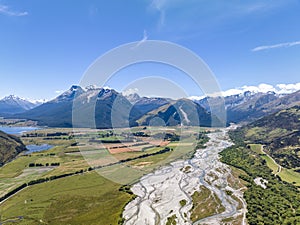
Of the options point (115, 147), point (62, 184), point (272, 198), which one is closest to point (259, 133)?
point (115, 147)

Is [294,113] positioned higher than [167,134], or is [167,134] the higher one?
[294,113]

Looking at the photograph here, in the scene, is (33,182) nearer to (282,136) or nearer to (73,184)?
(73,184)

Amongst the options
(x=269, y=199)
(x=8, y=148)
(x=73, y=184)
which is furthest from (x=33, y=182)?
(x=269, y=199)

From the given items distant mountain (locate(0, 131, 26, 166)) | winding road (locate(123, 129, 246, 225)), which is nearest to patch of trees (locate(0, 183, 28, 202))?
winding road (locate(123, 129, 246, 225))

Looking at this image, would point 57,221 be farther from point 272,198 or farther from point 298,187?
point 298,187

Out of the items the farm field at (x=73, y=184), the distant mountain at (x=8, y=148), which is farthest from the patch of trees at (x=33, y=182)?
the distant mountain at (x=8, y=148)

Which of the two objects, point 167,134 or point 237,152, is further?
point 167,134

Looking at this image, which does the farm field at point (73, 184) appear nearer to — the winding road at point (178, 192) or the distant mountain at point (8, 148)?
the winding road at point (178, 192)

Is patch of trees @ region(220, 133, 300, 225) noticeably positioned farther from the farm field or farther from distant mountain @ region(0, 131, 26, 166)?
distant mountain @ region(0, 131, 26, 166)
